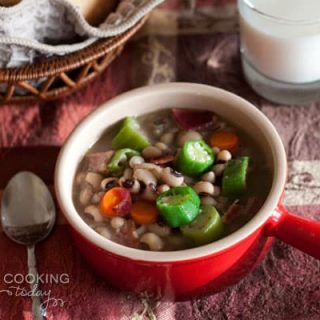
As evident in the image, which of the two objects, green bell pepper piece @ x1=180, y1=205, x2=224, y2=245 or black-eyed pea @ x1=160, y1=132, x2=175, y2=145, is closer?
green bell pepper piece @ x1=180, y1=205, x2=224, y2=245

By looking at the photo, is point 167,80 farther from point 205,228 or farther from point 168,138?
point 205,228

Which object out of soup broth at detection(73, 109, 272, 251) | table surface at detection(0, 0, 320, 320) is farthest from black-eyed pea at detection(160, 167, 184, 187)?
table surface at detection(0, 0, 320, 320)

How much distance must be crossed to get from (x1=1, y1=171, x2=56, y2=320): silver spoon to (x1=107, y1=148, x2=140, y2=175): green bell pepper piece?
0.27 ft

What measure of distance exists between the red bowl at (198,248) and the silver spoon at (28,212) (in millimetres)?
55

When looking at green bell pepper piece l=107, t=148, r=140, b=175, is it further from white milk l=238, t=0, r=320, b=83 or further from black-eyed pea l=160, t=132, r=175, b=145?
white milk l=238, t=0, r=320, b=83

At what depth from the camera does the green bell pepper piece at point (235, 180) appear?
0.75 m

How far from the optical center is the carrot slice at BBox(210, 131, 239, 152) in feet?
2.63

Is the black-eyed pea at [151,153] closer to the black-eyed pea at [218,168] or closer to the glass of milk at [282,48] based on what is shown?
the black-eyed pea at [218,168]

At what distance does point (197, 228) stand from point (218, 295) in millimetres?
81

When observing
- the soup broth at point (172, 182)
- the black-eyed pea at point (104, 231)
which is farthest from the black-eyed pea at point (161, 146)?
the black-eyed pea at point (104, 231)

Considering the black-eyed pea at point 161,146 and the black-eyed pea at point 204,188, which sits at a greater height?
the black-eyed pea at point 204,188

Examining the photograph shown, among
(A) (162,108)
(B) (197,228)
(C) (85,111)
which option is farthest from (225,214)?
(C) (85,111)

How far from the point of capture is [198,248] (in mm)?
683

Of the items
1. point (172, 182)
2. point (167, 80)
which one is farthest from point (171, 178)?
point (167, 80)
